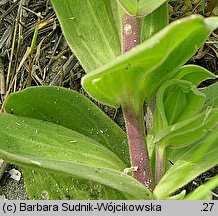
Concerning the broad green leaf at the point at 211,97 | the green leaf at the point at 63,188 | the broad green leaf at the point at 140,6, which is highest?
the broad green leaf at the point at 140,6

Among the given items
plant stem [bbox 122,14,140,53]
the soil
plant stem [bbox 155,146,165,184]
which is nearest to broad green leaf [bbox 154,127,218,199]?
plant stem [bbox 155,146,165,184]

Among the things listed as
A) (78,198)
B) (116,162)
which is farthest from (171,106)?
(78,198)

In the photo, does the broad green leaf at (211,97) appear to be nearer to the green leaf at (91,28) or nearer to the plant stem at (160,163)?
the plant stem at (160,163)

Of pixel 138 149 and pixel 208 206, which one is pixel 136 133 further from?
pixel 208 206

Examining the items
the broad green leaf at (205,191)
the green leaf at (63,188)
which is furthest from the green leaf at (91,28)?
the broad green leaf at (205,191)

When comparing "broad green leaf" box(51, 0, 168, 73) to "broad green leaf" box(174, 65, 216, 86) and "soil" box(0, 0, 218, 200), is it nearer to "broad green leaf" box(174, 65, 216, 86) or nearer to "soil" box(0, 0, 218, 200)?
"broad green leaf" box(174, 65, 216, 86)
